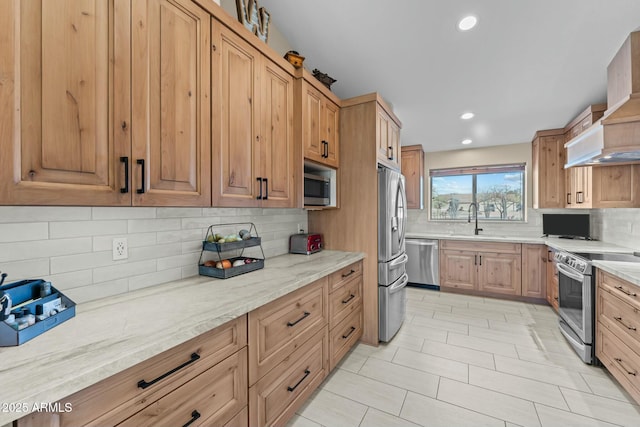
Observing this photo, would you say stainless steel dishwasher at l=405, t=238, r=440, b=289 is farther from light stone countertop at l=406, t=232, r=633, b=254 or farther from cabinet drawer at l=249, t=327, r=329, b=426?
cabinet drawer at l=249, t=327, r=329, b=426

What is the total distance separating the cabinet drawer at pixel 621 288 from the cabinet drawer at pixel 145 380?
258 centimetres

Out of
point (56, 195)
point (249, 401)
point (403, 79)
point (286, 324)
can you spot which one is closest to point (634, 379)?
point (286, 324)

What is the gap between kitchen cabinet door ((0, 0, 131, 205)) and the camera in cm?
83

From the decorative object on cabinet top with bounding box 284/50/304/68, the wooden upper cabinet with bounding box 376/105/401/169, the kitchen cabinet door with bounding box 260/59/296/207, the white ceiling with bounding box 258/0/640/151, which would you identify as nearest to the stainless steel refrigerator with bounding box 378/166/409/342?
the wooden upper cabinet with bounding box 376/105/401/169

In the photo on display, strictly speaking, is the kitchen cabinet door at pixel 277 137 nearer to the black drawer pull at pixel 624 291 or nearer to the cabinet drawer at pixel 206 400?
the cabinet drawer at pixel 206 400

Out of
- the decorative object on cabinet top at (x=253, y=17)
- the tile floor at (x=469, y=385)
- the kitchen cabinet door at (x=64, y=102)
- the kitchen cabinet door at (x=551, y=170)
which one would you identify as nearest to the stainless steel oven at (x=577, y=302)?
the tile floor at (x=469, y=385)

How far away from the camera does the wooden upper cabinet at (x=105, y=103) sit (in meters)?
0.85

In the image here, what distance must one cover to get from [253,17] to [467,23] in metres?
1.63

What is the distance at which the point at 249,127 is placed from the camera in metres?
1.73

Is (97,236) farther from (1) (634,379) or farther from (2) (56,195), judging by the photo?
(1) (634,379)

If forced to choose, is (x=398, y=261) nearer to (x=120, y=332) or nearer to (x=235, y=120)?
(x=235, y=120)

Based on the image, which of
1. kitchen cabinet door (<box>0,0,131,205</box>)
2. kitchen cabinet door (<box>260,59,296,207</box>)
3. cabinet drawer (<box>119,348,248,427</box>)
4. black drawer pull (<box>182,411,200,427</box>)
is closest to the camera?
kitchen cabinet door (<box>0,0,131,205</box>)

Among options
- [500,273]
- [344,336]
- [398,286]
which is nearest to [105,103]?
[344,336]

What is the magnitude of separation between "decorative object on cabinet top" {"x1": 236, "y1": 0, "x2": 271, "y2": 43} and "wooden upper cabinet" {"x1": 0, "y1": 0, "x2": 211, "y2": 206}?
49 cm
